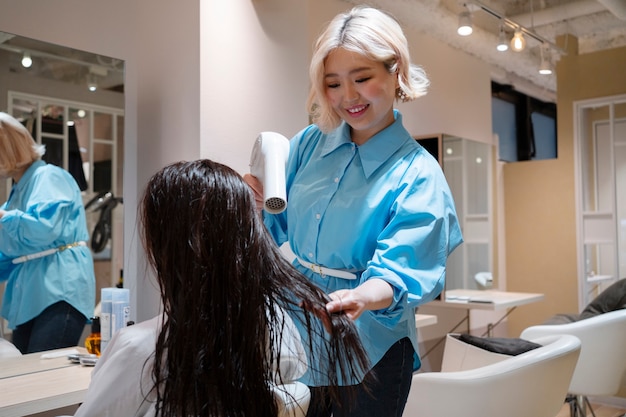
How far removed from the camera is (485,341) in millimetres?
2703

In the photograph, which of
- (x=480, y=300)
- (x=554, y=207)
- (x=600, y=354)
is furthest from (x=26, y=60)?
(x=554, y=207)

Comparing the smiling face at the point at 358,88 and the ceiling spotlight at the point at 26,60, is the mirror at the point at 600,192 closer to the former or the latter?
the smiling face at the point at 358,88

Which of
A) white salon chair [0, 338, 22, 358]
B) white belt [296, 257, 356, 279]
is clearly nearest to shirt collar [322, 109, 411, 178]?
white belt [296, 257, 356, 279]

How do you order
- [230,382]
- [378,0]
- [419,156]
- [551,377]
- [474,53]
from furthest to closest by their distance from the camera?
[474,53]
[378,0]
[551,377]
[419,156]
[230,382]

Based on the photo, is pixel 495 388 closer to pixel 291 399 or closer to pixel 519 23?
pixel 291 399

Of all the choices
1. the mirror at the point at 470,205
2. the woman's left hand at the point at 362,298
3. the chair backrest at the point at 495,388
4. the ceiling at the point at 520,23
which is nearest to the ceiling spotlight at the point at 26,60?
the woman's left hand at the point at 362,298

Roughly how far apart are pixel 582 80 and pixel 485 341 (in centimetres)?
330

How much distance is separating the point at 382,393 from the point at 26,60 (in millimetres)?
1591

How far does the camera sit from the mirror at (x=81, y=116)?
2061 mm

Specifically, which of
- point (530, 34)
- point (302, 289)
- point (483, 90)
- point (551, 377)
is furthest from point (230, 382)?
point (483, 90)

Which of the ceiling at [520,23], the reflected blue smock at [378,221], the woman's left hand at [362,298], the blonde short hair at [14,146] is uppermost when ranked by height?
the ceiling at [520,23]

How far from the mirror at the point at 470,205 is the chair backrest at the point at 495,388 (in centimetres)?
214

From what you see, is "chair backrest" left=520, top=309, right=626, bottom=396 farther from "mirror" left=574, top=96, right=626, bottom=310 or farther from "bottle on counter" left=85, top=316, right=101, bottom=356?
"bottle on counter" left=85, top=316, right=101, bottom=356

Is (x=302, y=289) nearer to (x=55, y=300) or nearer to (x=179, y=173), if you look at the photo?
(x=179, y=173)
